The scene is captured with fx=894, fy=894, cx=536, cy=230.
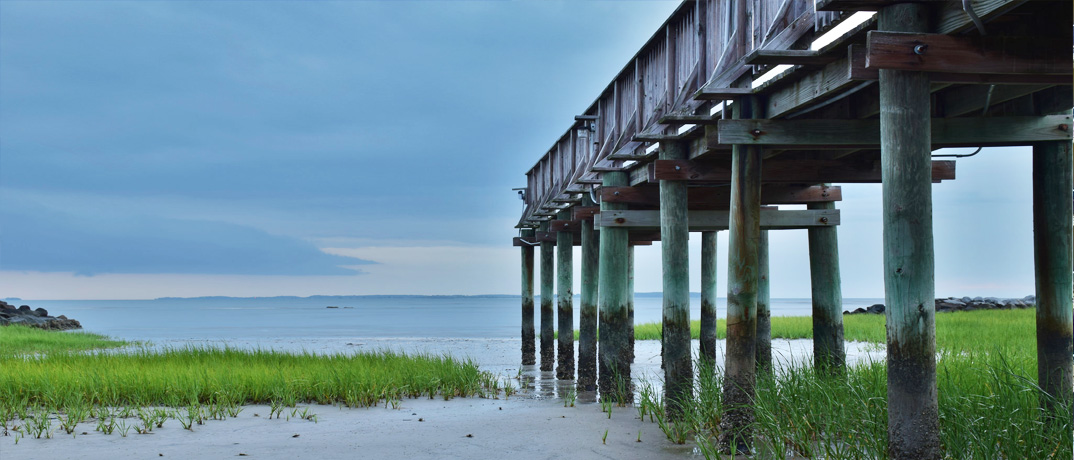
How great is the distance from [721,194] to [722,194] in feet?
0.07

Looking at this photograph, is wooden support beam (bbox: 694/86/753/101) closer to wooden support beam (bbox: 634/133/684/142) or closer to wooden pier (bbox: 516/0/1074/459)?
wooden pier (bbox: 516/0/1074/459)

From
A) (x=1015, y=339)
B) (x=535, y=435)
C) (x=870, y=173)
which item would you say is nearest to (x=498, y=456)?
(x=535, y=435)

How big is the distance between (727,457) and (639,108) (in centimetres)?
544

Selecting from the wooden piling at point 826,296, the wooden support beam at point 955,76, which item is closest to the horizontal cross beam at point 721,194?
the wooden piling at point 826,296

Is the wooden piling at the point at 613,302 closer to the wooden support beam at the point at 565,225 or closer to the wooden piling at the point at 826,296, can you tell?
the wooden piling at the point at 826,296

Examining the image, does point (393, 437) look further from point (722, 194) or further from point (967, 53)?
point (967, 53)

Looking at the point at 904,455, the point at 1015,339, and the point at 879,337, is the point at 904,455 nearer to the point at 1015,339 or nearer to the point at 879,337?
the point at 1015,339

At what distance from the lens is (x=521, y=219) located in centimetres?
2616

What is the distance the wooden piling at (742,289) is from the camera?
9398 millimetres

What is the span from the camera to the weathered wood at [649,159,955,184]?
11.9 m

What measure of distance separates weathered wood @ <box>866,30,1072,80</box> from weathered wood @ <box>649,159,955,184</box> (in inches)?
216

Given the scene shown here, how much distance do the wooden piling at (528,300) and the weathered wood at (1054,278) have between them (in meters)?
18.8

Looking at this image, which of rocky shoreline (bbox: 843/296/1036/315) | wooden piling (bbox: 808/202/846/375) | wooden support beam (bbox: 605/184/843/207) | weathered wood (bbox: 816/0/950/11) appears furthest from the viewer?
rocky shoreline (bbox: 843/296/1036/315)

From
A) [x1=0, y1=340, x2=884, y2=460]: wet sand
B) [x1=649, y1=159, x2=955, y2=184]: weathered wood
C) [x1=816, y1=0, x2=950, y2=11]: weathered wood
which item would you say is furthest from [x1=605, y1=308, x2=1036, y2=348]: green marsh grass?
[x1=816, y1=0, x2=950, y2=11]: weathered wood
